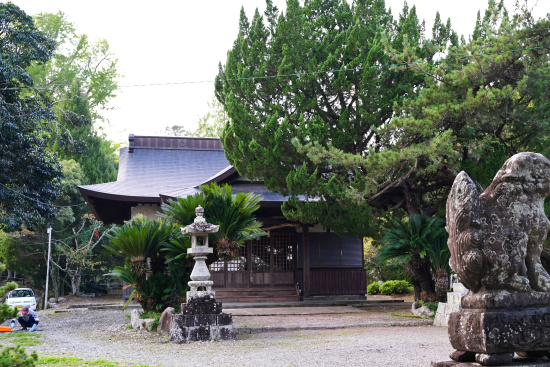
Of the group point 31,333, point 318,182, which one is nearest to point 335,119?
point 318,182

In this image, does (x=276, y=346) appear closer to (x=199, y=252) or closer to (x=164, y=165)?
(x=199, y=252)

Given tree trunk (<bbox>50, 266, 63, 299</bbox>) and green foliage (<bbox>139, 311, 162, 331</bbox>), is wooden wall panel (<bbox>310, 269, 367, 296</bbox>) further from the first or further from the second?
tree trunk (<bbox>50, 266, 63, 299</bbox>)

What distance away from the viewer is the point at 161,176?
20453mm

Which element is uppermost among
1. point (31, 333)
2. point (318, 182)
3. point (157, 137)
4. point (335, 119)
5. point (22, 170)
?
point (157, 137)

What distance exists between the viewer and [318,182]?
1249 cm

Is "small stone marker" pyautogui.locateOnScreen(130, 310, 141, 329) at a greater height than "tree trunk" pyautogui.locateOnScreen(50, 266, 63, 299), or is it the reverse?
"tree trunk" pyautogui.locateOnScreen(50, 266, 63, 299)

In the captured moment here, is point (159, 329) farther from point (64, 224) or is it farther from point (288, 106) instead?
point (64, 224)

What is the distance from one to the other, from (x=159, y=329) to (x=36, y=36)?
36.3ft

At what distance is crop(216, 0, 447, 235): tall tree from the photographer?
12945mm

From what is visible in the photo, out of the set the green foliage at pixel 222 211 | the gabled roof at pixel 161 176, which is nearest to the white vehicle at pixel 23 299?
the gabled roof at pixel 161 176

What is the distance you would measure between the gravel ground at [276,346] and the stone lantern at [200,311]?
0.30 meters

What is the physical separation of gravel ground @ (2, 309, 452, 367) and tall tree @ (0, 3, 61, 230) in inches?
223

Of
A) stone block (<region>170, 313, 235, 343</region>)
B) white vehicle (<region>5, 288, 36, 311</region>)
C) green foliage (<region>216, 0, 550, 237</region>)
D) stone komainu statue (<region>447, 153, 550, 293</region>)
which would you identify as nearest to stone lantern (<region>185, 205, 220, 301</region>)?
stone block (<region>170, 313, 235, 343</region>)

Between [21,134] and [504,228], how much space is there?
14422 millimetres
